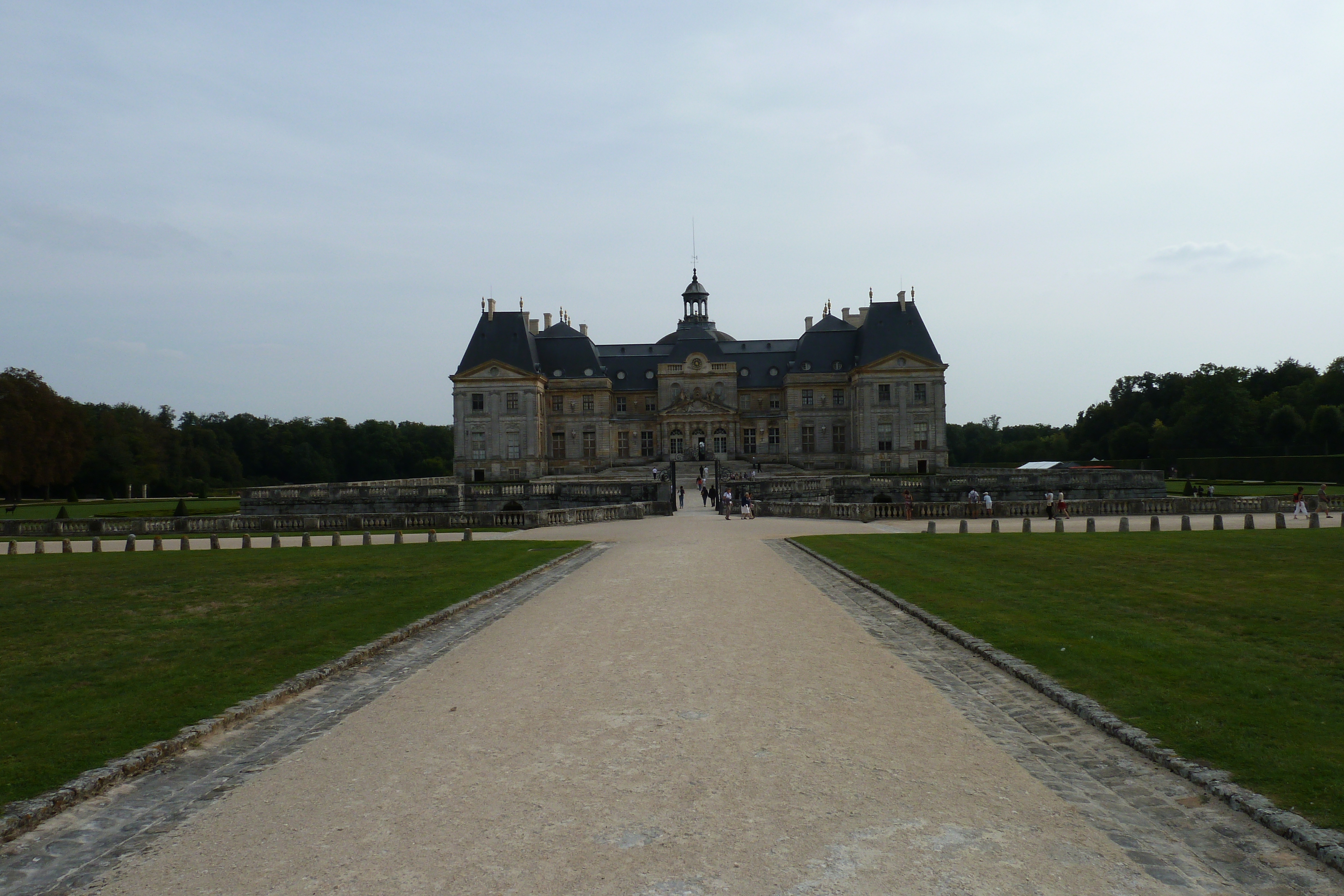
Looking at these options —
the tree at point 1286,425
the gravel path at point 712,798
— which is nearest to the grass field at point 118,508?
the gravel path at point 712,798

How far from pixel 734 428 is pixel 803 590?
62.2m

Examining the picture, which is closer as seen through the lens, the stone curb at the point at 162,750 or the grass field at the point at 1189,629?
the stone curb at the point at 162,750

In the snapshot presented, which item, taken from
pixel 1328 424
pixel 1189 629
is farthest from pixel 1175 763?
pixel 1328 424

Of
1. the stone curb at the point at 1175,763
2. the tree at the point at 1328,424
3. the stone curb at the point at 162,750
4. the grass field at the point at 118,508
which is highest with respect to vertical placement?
the tree at the point at 1328,424

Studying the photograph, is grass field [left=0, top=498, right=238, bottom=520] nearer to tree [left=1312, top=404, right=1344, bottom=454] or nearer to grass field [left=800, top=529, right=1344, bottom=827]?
grass field [left=800, top=529, right=1344, bottom=827]

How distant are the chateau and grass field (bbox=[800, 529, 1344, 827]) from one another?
52.3 meters

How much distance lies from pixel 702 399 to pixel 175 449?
1981 inches

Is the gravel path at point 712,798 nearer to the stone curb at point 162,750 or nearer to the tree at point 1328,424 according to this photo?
the stone curb at point 162,750

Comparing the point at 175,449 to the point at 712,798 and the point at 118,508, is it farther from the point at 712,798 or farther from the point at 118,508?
the point at 712,798

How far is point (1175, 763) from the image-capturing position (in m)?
5.98

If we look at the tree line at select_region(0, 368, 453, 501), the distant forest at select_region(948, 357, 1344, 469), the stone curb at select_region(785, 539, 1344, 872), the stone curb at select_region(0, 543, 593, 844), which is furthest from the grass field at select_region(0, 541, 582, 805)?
the distant forest at select_region(948, 357, 1344, 469)

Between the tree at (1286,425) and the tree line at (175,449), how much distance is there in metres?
72.5

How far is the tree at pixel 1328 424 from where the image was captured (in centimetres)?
6106

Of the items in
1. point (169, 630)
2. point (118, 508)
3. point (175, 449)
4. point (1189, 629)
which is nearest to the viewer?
point (1189, 629)
